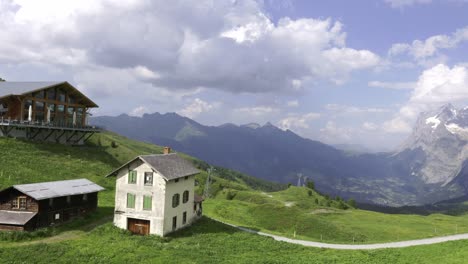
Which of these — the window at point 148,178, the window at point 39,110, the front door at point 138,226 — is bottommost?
the front door at point 138,226

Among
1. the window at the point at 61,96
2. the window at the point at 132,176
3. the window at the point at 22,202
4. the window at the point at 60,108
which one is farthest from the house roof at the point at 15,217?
the window at the point at 61,96

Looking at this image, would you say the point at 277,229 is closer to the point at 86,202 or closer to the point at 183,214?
the point at 183,214

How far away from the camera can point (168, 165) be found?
59.9 meters

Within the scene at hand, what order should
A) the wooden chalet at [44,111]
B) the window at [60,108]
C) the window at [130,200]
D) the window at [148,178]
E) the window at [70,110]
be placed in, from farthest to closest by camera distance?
the window at [70,110], the window at [60,108], the wooden chalet at [44,111], the window at [130,200], the window at [148,178]

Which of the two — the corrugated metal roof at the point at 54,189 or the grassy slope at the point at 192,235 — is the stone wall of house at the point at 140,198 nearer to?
the grassy slope at the point at 192,235

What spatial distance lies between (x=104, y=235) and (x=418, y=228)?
221 ft

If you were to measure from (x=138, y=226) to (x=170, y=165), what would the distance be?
398 inches

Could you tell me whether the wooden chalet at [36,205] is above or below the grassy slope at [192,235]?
above

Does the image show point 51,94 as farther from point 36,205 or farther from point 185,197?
point 185,197

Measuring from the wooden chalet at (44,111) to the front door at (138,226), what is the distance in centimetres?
5013

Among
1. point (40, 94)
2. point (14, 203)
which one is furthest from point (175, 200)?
point (40, 94)

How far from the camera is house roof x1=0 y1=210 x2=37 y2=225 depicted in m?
50.0

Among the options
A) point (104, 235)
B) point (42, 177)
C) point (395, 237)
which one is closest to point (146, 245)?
point (104, 235)

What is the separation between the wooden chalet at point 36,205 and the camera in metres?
50.6
